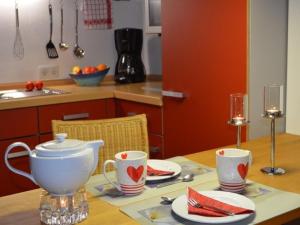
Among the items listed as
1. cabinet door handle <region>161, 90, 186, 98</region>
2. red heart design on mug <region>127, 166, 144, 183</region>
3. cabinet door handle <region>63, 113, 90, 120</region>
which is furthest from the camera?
cabinet door handle <region>63, 113, 90, 120</region>

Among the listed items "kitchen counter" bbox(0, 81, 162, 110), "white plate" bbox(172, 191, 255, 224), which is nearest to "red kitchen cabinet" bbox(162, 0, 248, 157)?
"kitchen counter" bbox(0, 81, 162, 110)

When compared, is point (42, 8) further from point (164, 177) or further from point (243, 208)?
point (243, 208)

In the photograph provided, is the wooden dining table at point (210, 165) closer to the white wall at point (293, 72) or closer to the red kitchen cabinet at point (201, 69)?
the white wall at point (293, 72)

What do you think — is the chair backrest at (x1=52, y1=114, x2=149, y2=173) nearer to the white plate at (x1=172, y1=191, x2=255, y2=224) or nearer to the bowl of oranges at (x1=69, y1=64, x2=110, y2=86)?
the white plate at (x1=172, y1=191, x2=255, y2=224)

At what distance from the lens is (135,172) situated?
1246 millimetres

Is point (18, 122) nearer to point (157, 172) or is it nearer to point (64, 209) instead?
point (157, 172)

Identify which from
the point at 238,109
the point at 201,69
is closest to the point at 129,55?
the point at 201,69

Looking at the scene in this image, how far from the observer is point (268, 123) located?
6.73 feet

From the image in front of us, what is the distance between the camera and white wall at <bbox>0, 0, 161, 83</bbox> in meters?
3.05

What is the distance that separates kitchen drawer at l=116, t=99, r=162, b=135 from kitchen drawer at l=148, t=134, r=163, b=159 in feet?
0.09

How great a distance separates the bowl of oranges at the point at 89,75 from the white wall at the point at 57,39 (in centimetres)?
19

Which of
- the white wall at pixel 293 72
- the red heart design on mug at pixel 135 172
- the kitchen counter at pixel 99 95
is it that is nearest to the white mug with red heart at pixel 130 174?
the red heart design on mug at pixel 135 172

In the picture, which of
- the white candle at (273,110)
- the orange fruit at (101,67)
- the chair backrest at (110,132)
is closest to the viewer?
the white candle at (273,110)

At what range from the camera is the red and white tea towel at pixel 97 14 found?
334 cm
